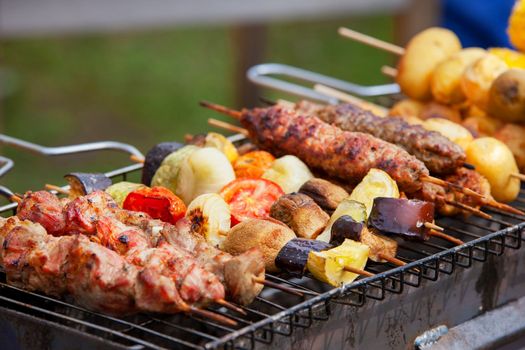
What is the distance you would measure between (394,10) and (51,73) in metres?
4.00

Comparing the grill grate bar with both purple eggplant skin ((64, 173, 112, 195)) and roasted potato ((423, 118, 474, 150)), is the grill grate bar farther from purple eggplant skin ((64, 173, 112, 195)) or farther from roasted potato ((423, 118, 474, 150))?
roasted potato ((423, 118, 474, 150))

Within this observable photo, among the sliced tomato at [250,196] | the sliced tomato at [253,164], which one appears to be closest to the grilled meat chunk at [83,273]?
the sliced tomato at [250,196]

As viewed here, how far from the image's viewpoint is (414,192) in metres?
3.62

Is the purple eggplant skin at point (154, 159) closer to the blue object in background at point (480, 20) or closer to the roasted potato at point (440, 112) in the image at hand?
the roasted potato at point (440, 112)

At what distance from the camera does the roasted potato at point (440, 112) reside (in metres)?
4.55

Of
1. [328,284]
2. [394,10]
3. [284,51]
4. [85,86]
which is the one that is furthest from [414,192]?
[284,51]

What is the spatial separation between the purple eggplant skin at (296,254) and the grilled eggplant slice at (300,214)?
174 millimetres

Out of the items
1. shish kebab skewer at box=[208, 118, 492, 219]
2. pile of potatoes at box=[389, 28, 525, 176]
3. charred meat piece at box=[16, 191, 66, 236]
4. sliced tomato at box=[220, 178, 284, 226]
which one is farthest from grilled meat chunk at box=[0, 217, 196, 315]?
pile of potatoes at box=[389, 28, 525, 176]

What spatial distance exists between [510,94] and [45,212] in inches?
85.9

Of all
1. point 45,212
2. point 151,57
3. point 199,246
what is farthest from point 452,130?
point 151,57

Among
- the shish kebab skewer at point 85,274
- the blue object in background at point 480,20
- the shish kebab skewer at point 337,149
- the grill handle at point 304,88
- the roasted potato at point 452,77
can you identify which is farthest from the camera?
the blue object in background at point 480,20

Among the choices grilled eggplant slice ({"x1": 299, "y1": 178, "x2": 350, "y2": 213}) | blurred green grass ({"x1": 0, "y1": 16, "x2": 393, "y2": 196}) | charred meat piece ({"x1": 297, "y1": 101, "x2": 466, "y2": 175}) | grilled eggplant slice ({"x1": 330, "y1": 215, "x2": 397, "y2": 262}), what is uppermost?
charred meat piece ({"x1": 297, "y1": 101, "x2": 466, "y2": 175})

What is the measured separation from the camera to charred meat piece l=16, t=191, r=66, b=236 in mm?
3207

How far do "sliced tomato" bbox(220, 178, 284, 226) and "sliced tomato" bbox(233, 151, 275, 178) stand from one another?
20 centimetres
